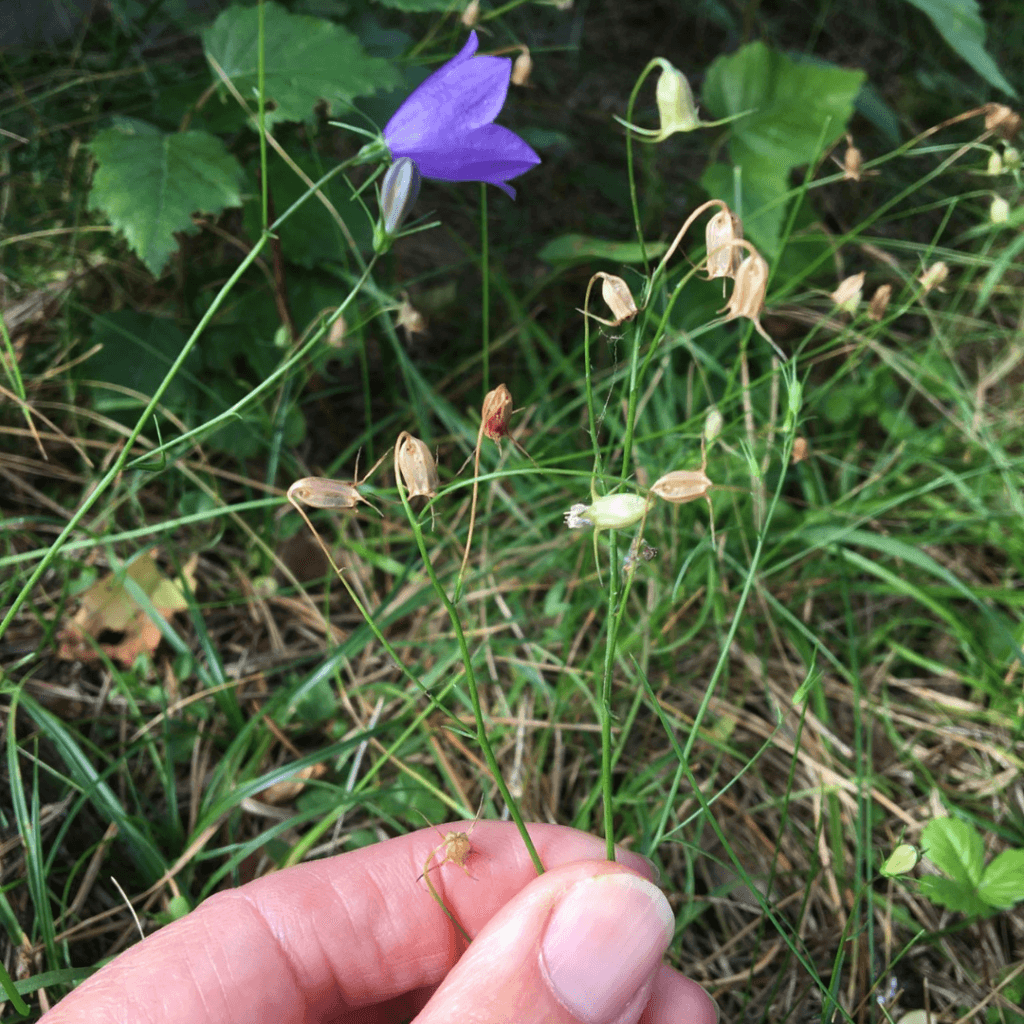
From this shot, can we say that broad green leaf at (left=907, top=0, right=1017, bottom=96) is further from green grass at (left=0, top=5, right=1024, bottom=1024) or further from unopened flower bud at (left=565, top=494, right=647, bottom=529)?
unopened flower bud at (left=565, top=494, right=647, bottom=529)

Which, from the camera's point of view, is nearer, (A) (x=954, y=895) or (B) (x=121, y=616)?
(A) (x=954, y=895)

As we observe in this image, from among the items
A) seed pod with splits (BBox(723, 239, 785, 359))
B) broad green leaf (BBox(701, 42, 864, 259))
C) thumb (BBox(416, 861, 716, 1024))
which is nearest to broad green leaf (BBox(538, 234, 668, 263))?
broad green leaf (BBox(701, 42, 864, 259))

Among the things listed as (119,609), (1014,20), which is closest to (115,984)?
(119,609)

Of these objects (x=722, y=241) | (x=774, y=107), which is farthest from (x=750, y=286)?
(x=774, y=107)

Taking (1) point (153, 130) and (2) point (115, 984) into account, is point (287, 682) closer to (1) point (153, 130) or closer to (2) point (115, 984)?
(2) point (115, 984)

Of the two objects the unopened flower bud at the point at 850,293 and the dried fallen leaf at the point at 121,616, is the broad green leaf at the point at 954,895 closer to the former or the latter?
the unopened flower bud at the point at 850,293

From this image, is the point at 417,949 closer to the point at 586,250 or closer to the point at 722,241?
the point at 722,241
